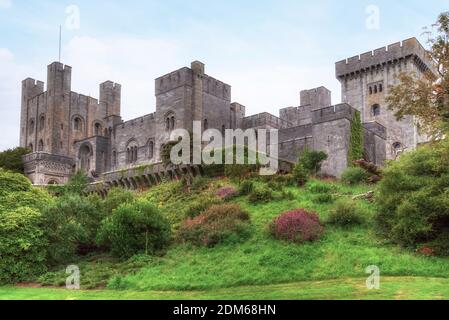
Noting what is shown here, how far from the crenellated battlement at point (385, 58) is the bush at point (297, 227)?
110ft

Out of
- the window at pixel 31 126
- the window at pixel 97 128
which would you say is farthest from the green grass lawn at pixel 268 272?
the window at pixel 31 126

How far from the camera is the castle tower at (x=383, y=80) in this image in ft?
174

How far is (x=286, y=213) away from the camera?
26.1 meters

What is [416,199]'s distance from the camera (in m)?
22.8

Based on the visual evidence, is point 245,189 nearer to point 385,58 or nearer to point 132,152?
point 132,152

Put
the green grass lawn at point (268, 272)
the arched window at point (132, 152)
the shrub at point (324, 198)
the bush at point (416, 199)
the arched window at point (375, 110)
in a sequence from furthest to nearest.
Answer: the arched window at point (132, 152)
the arched window at point (375, 110)
the shrub at point (324, 198)
the bush at point (416, 199)
the green grass lawn at point (268, 272)

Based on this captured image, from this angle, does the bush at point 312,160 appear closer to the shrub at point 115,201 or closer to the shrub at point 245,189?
the shrub at point 245,189

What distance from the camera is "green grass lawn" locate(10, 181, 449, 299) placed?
18000 millimetres

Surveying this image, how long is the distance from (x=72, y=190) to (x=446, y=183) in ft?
89.8

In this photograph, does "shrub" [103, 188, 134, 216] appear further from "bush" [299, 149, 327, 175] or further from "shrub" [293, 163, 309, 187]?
"bush" [299, 149, 327, 175]

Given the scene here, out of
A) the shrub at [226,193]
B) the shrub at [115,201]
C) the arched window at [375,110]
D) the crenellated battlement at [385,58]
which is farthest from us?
the arched window at [375,110]

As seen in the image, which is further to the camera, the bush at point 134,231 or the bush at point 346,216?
the bush at point 346,216
